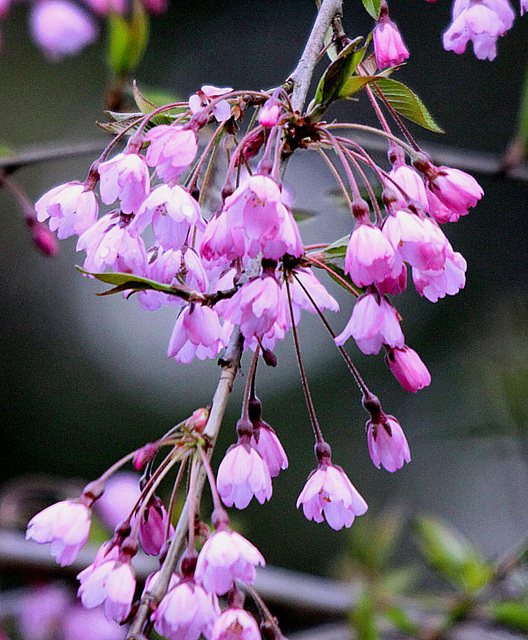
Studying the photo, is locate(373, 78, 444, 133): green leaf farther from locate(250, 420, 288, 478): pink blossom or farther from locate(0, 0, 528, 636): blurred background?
locate(0, 0, 528, 636): blurred background

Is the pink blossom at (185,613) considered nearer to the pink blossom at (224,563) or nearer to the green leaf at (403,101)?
the pink blossom at (224,563)

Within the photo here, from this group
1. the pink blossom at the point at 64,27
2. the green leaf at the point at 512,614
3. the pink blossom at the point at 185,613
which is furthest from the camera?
the pink blossom at the point at 64,27

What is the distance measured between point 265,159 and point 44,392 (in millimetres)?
7268

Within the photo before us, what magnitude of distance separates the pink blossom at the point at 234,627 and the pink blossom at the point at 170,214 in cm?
42

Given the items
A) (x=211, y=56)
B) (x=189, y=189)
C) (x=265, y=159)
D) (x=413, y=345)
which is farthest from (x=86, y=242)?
(x=211, y=56)

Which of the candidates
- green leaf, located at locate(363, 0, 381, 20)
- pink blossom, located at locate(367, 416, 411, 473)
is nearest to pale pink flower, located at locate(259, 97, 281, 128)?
green leaf, located at locate(363, 0, 381, 20)

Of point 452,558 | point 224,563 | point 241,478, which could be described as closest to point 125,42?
point 241,478

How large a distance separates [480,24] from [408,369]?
526 millimetres

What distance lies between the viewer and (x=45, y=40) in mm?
3043

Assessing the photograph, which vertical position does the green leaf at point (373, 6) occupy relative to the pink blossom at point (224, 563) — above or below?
above

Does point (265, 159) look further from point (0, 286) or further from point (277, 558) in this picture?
point (0, 286)

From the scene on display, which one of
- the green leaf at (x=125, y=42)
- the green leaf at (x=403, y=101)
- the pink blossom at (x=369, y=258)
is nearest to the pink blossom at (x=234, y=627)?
the pink blossom at (x=369, y=258)

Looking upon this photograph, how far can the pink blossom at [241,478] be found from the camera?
0.86 m

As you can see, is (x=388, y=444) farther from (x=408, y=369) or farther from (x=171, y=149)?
(x=171, y=149)
